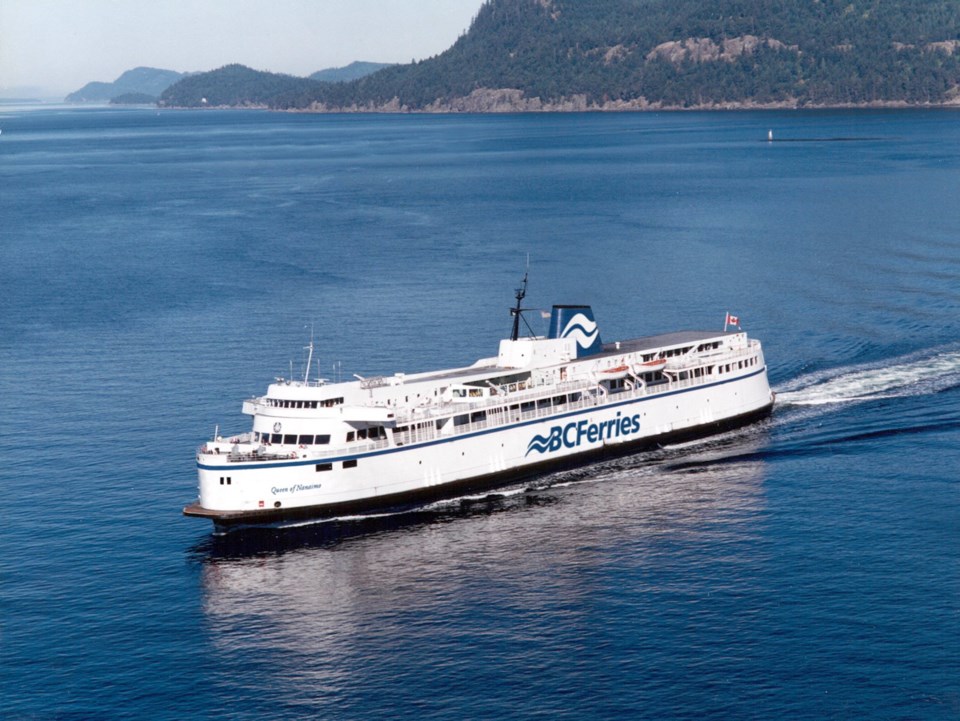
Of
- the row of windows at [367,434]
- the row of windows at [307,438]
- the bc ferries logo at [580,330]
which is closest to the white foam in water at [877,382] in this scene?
the bc ferries logo at [580,330]

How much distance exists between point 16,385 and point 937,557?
65.0 m

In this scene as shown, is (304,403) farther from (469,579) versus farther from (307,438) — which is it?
(469,579)

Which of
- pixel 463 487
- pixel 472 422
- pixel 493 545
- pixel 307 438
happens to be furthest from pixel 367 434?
pixel 493 545

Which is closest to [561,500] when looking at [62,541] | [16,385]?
[62,541]

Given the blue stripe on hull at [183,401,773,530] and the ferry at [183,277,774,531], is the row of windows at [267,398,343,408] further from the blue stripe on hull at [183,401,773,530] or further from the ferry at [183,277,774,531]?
the blue stripe on hull at [183,401,773,530]

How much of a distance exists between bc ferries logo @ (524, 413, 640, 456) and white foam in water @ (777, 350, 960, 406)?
48.4ft

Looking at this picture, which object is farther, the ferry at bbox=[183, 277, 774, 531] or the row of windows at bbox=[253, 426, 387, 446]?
the row of windows at bbox=[253, 426, 387, 446]

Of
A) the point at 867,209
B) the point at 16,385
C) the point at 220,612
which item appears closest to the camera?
the point at 220,612

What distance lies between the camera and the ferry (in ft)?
227

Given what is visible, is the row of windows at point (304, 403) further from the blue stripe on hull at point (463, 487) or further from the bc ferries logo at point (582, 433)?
the bc ferries logo at point (582, 433)

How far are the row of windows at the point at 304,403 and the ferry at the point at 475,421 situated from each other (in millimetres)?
77

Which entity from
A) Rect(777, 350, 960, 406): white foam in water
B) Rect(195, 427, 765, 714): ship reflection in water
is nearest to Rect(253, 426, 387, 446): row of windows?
Rect(195, 427, 765, 714): ship reflection in water

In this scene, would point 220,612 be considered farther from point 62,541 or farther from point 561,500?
point 561,500

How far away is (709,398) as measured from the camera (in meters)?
87.1
